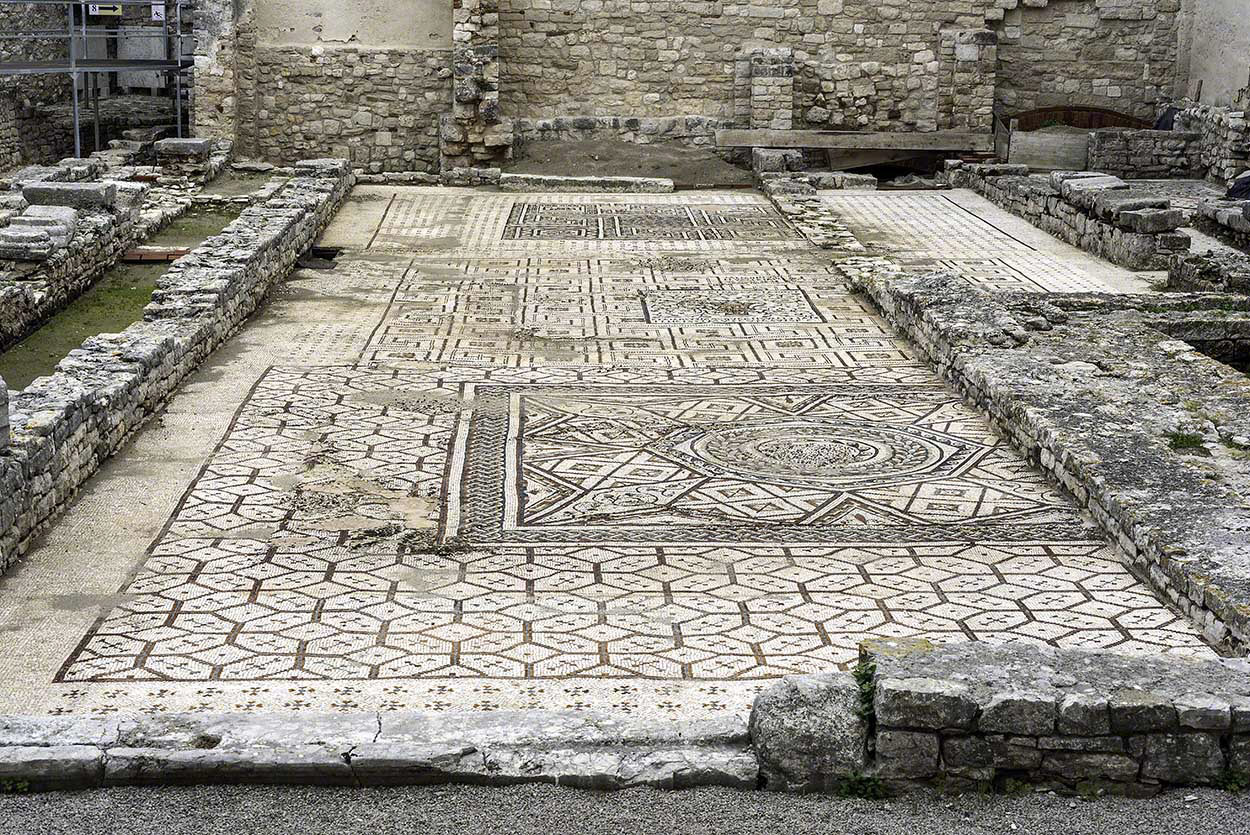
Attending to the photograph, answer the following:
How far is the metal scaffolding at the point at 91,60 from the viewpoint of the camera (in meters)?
14.8

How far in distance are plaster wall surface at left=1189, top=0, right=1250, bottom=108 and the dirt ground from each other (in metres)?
5.36

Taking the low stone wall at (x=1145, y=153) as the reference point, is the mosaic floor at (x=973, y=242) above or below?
below

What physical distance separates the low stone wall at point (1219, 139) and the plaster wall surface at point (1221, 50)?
32 cm

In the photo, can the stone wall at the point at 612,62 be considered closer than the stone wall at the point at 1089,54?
Yes

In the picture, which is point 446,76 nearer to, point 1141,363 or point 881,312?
point 881,312

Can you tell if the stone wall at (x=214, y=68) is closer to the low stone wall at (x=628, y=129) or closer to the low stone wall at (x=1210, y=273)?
the low stone wall at (x=628, y=129)

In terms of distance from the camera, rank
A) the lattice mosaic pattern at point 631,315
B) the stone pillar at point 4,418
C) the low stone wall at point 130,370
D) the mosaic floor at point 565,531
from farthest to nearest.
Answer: the lattice mosaic pattern at point 631,315 → the low stone wall at point 130,370 → the stone pillar at point 4,418 → the mosaic floor at point 565,531

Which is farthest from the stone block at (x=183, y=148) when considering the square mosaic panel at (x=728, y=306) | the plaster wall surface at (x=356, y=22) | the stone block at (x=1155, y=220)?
the stone block at (x=1155, y=220)

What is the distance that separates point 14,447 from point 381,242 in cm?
729

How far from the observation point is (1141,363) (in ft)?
25.5

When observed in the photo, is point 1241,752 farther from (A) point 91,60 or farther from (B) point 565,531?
(A) point 91,60

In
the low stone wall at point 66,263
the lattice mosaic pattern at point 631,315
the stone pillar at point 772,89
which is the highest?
the stone pillar at point 772,89

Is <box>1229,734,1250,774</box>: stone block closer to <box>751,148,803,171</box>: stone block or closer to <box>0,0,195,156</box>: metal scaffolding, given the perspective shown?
<box>751,148,803,171</box>: stone block

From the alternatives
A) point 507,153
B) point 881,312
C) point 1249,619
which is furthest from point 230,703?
point 507,153
